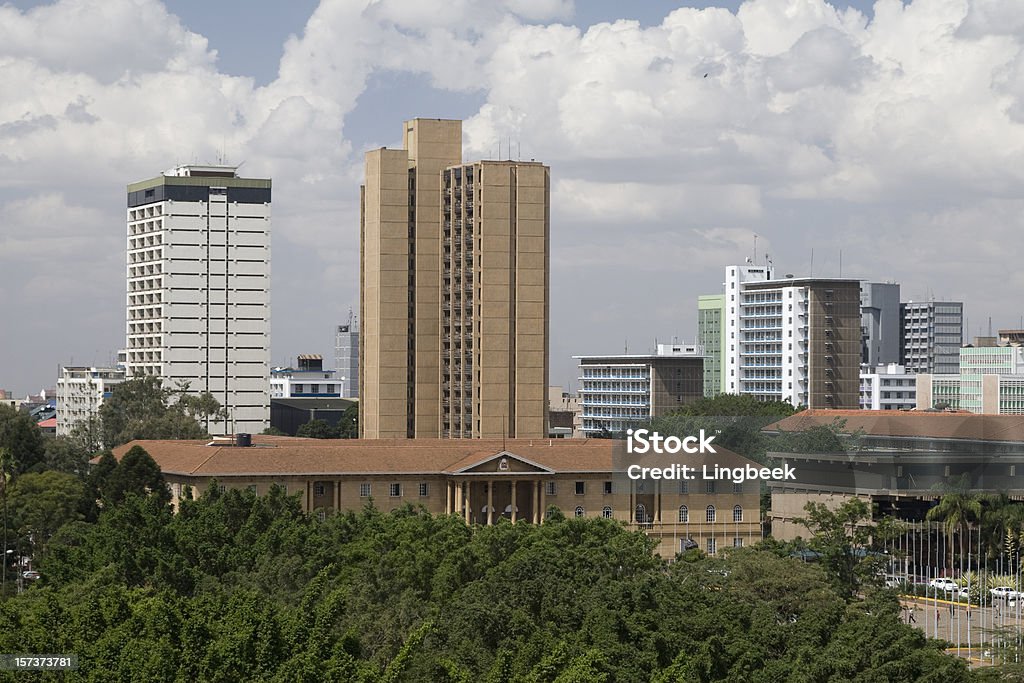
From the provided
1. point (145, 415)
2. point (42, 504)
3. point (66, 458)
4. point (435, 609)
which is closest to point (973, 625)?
point (435, 609)

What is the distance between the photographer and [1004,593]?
98562mm

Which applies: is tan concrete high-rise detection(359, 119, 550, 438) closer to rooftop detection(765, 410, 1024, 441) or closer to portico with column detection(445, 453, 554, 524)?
rooftop detection(765, 410, 1024, 441)

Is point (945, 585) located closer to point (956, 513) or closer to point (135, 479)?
point (956, 513)

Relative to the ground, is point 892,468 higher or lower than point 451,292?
lower

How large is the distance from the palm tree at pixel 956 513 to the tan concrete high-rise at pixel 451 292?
154ft

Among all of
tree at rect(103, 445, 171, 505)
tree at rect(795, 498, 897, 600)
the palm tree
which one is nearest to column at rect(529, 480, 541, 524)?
tree at rect(103, 445, 171, 505)

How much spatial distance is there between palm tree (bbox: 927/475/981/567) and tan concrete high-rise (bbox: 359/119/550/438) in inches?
1846

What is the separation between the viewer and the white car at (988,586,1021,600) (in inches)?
3743

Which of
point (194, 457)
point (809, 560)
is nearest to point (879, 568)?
point (809, 560)

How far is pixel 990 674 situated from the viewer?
2282 inches

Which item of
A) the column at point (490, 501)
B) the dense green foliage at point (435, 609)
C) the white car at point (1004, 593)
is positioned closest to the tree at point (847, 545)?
the dense green foliage at point (435, 609)

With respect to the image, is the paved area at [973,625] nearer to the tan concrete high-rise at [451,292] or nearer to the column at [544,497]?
the column at [544,497]

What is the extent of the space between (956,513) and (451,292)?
2244 inches

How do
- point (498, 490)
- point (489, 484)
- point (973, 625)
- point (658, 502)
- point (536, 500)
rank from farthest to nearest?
point (498, 490)
point (536, 500)
point (489, 484)
point (658, 502)
point (973, 625)
